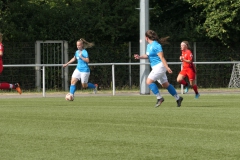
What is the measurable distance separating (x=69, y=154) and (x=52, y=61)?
23391mm

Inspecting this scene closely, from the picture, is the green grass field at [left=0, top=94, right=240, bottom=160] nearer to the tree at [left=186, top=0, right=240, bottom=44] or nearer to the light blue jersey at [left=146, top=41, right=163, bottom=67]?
the light blue jersey at [left=146, top=41, right=163, bottom=67]

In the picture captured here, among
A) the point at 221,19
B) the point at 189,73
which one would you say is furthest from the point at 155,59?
the point at 221,19

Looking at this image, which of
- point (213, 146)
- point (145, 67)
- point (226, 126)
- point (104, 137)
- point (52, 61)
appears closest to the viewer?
point (213, 146)

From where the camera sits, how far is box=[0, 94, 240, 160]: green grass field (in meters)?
8.50

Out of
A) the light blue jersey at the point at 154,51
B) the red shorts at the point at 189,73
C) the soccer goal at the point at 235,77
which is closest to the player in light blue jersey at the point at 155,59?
the light blue jersey at the point at 154,51

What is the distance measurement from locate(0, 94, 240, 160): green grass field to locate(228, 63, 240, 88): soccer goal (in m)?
15.8

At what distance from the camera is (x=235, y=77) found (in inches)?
1233

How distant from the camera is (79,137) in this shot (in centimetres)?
1021

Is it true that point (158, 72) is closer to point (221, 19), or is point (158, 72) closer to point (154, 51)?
point (154, 51)

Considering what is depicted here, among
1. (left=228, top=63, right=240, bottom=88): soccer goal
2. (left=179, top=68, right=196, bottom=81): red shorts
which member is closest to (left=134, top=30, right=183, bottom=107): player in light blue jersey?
(left=179, top=68, right=196, bottom=81): red shorts

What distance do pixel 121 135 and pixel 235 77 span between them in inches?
844

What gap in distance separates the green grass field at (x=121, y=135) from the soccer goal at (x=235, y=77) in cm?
1576

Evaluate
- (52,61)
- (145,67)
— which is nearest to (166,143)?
(145,67)

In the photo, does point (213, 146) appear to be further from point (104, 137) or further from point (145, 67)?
point (145, 67)
